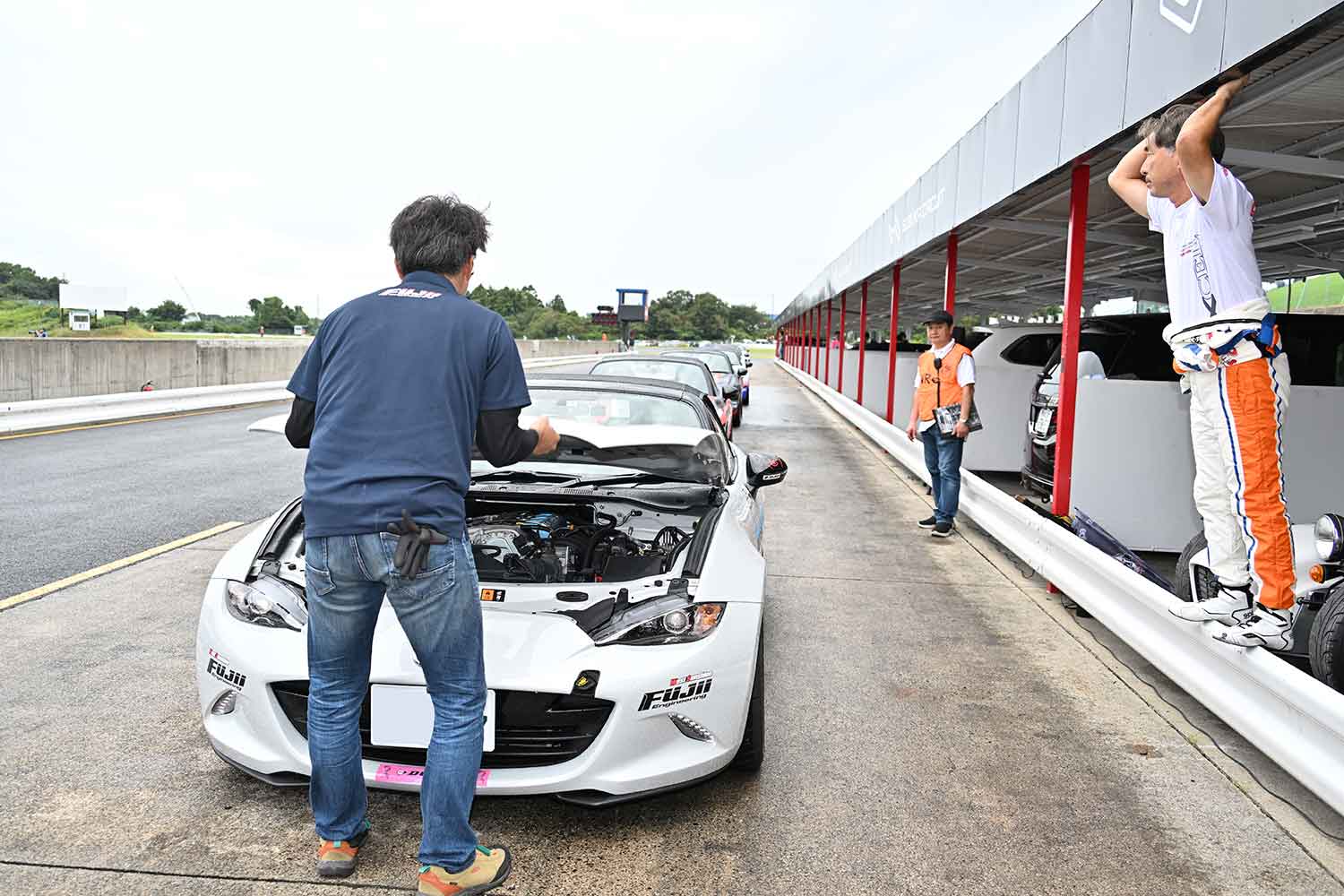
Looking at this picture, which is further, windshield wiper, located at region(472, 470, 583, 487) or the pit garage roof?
windshield wiper, located at region(472, 470, 583, 487)

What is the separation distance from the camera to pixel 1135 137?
202 inches

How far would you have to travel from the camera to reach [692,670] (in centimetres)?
298

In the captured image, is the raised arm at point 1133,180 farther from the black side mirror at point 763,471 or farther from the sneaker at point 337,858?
the sneaker at point 337,858

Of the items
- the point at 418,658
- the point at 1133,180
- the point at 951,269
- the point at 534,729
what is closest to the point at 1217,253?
the point at 1133,180

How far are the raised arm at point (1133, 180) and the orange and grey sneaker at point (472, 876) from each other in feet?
11.4

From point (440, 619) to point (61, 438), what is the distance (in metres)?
12.8

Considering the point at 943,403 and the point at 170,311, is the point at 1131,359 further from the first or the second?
the point at 170,311

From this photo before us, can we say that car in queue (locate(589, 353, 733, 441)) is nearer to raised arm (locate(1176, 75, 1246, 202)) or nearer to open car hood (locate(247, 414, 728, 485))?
open car hood (locate(247, 414, 728, 485))

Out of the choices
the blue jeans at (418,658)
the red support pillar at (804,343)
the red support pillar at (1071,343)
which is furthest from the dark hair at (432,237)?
the red support pillar at (804,343)

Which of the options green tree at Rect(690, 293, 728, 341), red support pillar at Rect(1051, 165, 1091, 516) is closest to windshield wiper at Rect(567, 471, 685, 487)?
red support pillar at Rect(1051, 165, 1091, 516)

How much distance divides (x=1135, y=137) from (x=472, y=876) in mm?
4828

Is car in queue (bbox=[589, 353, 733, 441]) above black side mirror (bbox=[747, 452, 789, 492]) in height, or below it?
above

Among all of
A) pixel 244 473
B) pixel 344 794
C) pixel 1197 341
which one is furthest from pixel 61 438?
pixel 1197 341

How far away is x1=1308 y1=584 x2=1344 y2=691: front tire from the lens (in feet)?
11.9
